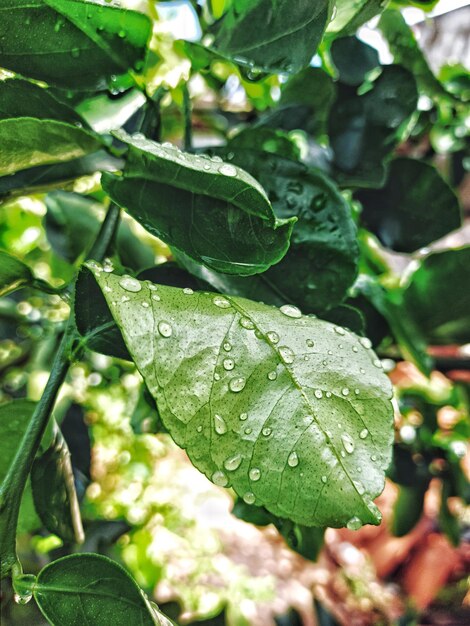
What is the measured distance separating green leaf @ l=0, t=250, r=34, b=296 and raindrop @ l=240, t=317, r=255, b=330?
4.3 inches

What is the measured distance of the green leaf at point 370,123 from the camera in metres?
0.42

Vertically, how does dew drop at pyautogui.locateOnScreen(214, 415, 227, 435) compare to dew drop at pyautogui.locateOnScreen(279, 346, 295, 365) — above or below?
below

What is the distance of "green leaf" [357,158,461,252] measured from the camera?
437 millimetres

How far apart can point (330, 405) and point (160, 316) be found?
0.22 feet

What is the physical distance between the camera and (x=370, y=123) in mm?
438

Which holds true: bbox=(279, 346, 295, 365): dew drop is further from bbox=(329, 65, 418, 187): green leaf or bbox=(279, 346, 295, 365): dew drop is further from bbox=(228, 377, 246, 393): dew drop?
bbox=(329, 65, 418, 187): green leaf

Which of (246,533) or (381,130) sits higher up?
(381,130)

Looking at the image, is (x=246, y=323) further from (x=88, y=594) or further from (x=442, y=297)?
(x=442, y=297)

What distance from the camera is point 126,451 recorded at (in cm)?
122

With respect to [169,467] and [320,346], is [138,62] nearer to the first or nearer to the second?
[320,346]

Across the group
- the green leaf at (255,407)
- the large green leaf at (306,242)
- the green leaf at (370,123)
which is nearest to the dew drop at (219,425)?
the green leaf at (255,407)

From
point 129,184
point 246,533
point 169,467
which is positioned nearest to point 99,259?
point 129,184

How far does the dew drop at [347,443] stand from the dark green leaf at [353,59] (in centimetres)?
33

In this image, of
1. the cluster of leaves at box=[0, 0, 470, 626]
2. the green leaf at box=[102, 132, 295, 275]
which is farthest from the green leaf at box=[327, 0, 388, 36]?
the green leaf at box=[102, 132, 295, 275]
